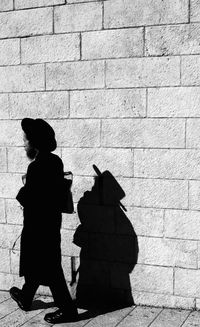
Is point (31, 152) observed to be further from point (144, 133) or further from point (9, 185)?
point (144, 133)

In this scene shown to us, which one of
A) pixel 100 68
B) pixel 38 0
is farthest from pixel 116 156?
pixel 38 0

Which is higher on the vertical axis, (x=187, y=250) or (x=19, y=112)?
(x=19, y=112)

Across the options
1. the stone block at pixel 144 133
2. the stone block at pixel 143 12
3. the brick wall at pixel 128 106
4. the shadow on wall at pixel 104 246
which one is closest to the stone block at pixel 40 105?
the brick wall at pixel 128 106

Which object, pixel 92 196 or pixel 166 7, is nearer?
pixel 166 7

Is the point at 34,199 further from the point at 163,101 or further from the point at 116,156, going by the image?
the point at 163,101

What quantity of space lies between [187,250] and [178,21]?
2088mm

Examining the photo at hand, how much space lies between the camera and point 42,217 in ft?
15.2

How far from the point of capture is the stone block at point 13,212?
545 centimetres

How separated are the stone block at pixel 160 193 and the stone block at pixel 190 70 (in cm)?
92

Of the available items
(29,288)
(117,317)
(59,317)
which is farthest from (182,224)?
(29,288)

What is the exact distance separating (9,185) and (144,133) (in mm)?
1572

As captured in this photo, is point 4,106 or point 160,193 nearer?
point 160,193

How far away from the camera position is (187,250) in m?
4.83

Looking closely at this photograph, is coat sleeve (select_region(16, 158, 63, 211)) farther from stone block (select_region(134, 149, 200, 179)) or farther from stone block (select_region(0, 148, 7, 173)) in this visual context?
stone block (select_region(0, 148, 7, 173))
